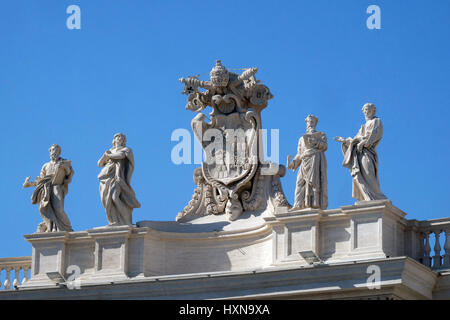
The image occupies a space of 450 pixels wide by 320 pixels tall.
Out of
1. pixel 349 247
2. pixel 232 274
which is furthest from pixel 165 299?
pixel 349 247

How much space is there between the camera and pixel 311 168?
39656 millimetres

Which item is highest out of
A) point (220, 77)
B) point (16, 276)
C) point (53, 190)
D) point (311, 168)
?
point (220, 77)

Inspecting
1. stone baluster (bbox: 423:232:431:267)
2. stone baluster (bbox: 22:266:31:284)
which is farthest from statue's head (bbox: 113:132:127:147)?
stone baluster (bbox: 423:232:431:267)

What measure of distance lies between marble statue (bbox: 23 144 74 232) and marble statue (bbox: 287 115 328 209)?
5.14 m

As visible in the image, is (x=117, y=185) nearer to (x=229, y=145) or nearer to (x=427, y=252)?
(x=229, y=145)

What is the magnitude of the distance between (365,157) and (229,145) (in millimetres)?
3711

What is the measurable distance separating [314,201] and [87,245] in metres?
5.12

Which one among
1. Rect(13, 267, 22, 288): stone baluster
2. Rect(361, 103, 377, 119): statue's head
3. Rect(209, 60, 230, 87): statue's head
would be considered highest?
Rect(209, 60, 230, 87): statue's head

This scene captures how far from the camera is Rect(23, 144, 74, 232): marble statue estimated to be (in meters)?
41.7

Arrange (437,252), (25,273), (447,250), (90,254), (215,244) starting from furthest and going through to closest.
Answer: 1. (25,273)
2. (90,254)
3. (215,244)
4. (437,252)
5. (447,250)

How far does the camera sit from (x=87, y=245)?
1623 inches

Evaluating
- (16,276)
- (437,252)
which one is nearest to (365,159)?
(437,252)

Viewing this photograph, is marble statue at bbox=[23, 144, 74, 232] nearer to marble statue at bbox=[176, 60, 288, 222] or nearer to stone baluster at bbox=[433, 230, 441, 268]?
marble statue at bbox=[176, 60, 288, 222]
